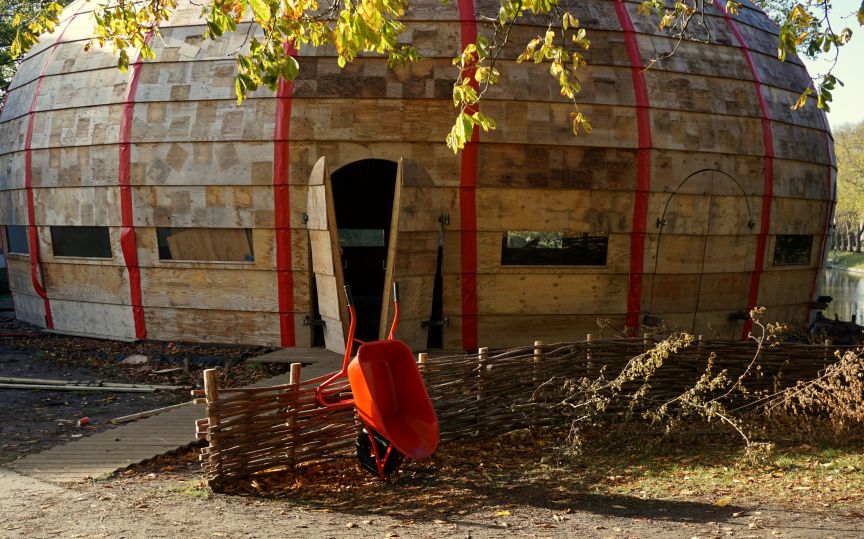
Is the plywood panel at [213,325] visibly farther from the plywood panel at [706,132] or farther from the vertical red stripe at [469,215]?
the plywood panel at [706,132]

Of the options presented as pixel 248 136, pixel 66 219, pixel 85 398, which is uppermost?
pixel 248 136

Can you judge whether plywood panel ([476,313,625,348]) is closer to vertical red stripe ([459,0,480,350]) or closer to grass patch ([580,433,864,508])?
vertical red stripe ([459,0,480,350])

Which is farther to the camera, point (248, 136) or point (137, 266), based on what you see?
point (137, 266)

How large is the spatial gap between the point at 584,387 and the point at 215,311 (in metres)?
6.05

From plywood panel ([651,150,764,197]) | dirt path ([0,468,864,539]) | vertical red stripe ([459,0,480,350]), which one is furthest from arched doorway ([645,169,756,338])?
dirt path ([0,468,864,539])

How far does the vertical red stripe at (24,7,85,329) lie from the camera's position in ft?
45.1

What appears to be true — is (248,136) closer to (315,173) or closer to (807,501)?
(315,173)

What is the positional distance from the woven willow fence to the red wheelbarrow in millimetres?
335

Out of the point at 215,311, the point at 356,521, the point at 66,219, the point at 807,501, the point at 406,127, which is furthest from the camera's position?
the point at 66,219

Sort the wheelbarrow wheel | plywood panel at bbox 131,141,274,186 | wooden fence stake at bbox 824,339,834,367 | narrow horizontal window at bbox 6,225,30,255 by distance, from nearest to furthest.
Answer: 1. the wheelbarrow wheel
2. wooden fence stake at bbox 824,339,834,367
3. plywood panel at bbox 131,141,274,186
4. narrow horizontal window at bbox 6,225,30,255

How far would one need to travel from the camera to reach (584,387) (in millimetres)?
8766

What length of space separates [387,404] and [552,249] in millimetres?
5289

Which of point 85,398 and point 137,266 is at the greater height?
point 137,266

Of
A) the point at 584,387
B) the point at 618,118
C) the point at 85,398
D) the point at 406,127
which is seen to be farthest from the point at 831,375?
the point at 85,398
